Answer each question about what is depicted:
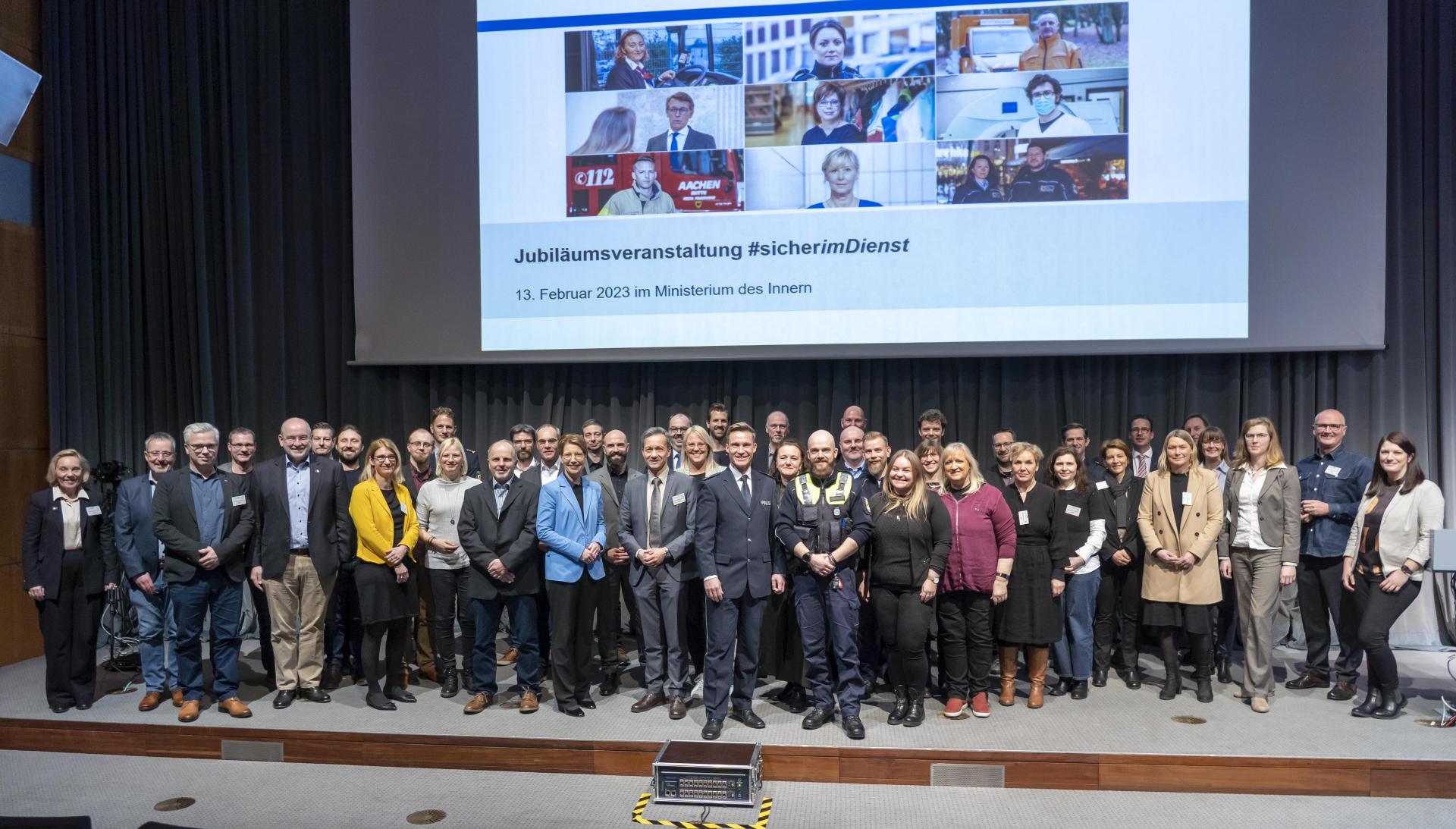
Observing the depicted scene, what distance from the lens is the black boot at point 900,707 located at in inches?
159

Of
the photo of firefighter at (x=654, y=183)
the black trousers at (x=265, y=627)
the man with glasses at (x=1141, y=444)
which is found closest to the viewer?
the black trousers at (x=265, y=627)

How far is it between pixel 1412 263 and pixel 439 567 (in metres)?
6.04

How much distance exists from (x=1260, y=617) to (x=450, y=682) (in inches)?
156

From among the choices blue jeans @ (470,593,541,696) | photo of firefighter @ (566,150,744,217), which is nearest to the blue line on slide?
photo of firefighter @ (566,150,744,217)

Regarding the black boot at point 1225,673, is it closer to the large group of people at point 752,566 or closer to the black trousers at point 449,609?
the large group of people at point 752,566

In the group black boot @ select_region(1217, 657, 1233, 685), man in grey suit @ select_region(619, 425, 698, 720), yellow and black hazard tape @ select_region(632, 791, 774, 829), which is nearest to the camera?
yellow and black hazard tape @ select_region(632, 791, 774, 829)

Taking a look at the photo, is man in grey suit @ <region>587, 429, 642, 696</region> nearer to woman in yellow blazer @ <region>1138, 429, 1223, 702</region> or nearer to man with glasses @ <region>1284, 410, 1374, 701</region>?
woman in yellow blazer @ <region>1138, 429, 1223, 702</region>

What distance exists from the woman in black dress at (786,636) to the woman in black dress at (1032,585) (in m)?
0.99

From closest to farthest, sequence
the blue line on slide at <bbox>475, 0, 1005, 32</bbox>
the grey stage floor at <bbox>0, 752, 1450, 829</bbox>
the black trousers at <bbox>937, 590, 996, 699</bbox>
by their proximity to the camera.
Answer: the grey stage floor at <bbox>0, 752, 1450, 829</bbox>
the black trousers at <bbox>937, 590, 996, 699</bbox>
the blue line on slide at <bbox>475, 0, 1005, 32</bbox>

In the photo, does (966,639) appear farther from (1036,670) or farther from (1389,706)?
(1389,706)

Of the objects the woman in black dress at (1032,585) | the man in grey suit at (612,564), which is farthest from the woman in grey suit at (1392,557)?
the man in grey suit at (612,564)

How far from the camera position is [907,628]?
399cm

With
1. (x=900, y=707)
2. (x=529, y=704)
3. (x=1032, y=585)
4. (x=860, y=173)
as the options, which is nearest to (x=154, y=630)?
(x=529, y=704)

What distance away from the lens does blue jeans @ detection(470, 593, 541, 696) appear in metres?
4.30
